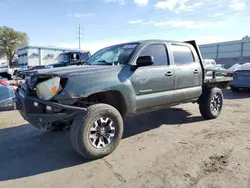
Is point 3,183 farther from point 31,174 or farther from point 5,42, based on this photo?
point 5,42

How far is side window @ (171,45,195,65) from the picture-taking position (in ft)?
17.0

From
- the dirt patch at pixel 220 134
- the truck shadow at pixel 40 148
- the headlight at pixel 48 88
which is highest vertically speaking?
the headlight at pixel 48 88

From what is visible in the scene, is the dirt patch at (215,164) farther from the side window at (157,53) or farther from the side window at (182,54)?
the side window at (182,54)

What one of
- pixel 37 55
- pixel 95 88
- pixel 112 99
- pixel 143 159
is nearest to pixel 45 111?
pixel 95 88

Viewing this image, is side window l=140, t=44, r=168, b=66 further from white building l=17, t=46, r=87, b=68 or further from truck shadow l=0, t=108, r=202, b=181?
white building l=17, t=46, r=87, b=68

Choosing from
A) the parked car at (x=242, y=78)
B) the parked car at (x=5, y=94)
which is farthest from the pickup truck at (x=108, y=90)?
the parked car at (x=242, y=78)

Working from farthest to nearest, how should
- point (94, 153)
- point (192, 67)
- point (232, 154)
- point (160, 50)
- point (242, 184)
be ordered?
1. point (192, 67)
2. point (160, 50)
3. point (232, 154)
4. point (94, 153)
5. point (242, 184)

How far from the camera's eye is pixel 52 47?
46.4 metres

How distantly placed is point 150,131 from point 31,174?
2.61 meters

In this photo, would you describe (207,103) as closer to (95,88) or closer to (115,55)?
(115,55)

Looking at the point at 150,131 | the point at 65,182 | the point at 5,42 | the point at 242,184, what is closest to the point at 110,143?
the point at 65,182

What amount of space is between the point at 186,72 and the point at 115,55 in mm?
1666

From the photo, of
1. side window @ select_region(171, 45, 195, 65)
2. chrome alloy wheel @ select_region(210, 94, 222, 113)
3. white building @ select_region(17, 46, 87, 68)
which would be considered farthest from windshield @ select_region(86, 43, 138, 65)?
white building @ select_region(17, 46, 87, 68)

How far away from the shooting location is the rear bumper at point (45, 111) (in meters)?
3.45
